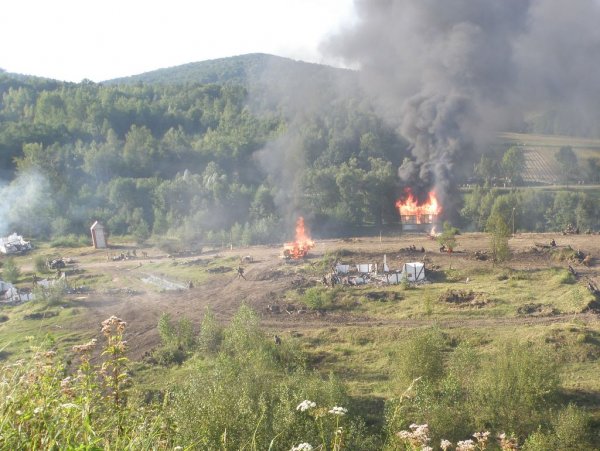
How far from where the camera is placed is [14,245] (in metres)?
40.6

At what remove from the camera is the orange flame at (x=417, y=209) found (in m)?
42.5

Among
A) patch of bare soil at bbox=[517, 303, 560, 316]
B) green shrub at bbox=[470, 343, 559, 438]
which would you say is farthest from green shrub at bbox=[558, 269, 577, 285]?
green shrub at bbox=[470, 343, 559, 438]

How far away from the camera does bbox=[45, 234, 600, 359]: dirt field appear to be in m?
22.1

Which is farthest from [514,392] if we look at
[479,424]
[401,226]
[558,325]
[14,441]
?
[401,226]

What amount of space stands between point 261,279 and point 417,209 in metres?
20.0

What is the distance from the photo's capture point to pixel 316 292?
82.2 ft

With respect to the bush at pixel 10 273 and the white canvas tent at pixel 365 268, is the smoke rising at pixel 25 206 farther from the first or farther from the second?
the white canvas tent at pixel 365 268

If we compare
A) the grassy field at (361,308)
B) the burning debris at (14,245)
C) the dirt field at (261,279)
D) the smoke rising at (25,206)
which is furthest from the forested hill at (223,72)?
the grassy field at (361,308)

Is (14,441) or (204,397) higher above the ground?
(14,441)

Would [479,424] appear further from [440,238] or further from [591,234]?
[591,234]

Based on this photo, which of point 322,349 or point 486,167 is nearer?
point 322,349

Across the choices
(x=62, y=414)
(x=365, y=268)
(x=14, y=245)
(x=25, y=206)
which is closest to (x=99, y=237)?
(x=14, y=245)

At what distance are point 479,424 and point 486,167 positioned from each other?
48192 millimetres

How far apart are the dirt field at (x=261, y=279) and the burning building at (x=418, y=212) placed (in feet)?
13.1
